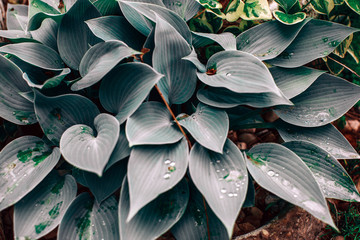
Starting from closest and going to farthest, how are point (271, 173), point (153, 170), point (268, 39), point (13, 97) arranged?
point (153, 170), point (271, 173), point (13, 97), point (268, 39)

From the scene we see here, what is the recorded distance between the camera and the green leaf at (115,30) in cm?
124

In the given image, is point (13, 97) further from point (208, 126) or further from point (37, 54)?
point (208, 126)

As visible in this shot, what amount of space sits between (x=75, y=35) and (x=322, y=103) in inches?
44.4

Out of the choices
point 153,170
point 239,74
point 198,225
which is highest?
point 239,74

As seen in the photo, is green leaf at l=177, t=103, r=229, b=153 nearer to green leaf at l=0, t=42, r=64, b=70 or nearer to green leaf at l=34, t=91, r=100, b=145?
green leaf at l=34, t=91, r=100, b=145

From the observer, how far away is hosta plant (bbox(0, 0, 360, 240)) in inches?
39.5

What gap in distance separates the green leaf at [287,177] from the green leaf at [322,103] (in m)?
0.21

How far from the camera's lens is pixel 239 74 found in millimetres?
1120

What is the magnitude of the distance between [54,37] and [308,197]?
1.31 m

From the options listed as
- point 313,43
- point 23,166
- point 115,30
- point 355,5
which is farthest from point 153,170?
point 355,5

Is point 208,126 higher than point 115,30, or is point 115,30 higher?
point 115,30

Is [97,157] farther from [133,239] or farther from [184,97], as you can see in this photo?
[184,97]

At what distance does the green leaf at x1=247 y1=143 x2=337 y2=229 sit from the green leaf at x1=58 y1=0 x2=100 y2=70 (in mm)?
863

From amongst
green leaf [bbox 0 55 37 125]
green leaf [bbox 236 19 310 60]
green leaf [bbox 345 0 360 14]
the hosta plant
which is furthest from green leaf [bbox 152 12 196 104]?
green leaf [bbox 345 0 360 14]
